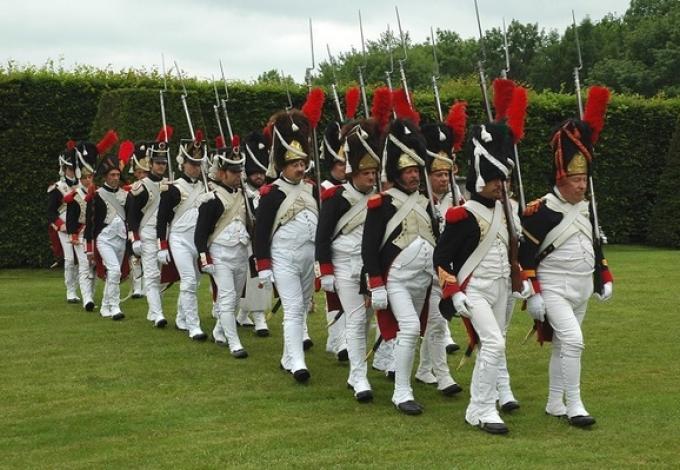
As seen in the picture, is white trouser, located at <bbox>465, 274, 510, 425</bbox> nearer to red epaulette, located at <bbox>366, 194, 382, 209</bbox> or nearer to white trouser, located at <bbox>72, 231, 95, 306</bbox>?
red epaulette, located at <bbox>366, 194, 382, 209</bbox>

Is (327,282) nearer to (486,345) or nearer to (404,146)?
(404,146)

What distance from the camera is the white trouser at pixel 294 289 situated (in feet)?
32.0

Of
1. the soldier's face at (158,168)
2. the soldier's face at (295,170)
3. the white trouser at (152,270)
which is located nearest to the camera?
the soldier's face at (295,170)

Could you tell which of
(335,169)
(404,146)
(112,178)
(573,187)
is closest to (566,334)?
(573,187)

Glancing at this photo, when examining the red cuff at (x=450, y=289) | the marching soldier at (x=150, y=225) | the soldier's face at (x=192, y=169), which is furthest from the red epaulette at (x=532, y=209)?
the marching soldier at (x=150, y=225)

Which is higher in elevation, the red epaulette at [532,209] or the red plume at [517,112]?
the red plume at [517,112]

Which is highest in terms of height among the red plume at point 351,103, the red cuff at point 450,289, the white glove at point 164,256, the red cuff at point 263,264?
the red plume at point 351,103

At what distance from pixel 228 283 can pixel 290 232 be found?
5.16 ft

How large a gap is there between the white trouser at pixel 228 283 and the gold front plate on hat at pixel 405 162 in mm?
3354

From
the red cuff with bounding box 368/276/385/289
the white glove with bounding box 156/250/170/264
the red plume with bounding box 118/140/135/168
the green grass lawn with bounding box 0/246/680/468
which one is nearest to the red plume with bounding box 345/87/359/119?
the green grass lawn with bounding box 0/246/680/468

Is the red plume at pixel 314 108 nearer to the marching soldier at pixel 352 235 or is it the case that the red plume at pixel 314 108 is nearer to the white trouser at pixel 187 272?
the marching soldier at pixel 352 235

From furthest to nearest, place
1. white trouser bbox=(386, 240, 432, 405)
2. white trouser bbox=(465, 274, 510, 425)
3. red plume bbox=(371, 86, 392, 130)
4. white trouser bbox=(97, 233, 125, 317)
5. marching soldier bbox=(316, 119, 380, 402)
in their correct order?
white trouser bbox=(97, 233, 125, 317), red plume bbox=(371, 86, 392, 130), marching soldier bbox=(316, 119, 380, 402), white trouser bbox=(386, 240, 432, 405), white trouser bbox=(465, 274, 510, 425)

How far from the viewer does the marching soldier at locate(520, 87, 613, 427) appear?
7.84m

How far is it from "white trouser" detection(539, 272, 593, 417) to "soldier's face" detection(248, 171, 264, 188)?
14.7 ft
